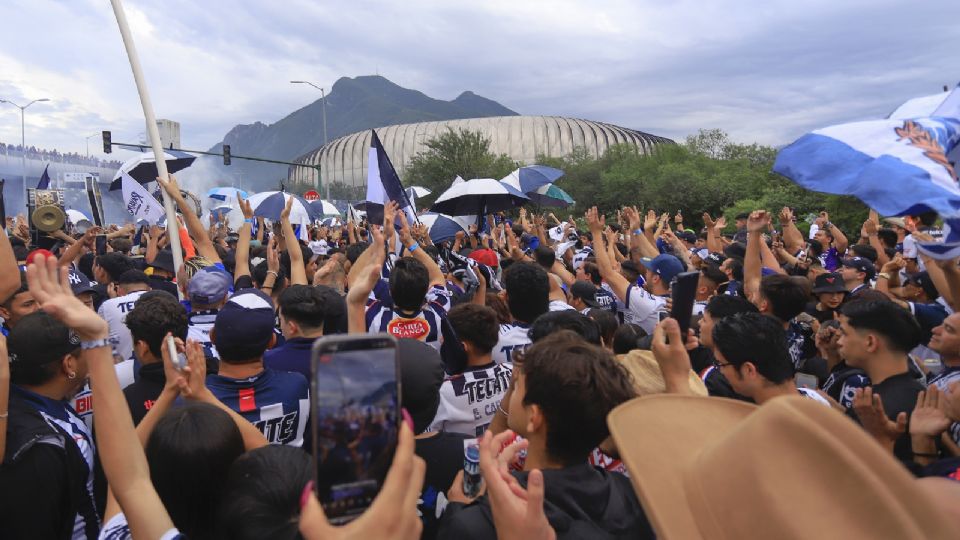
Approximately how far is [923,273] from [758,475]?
5863 mm

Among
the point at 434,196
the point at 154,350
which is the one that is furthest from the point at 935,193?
the point at 434,196

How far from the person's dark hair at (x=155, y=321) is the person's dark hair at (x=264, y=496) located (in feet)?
5.98

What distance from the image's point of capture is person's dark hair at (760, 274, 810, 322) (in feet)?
16.0

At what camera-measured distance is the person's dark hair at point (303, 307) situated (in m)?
3.98

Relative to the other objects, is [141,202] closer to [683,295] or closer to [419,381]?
[419,381]

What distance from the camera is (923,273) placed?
581 cm

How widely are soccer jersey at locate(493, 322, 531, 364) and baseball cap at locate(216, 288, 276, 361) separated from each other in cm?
149

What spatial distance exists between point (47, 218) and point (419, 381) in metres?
8.24

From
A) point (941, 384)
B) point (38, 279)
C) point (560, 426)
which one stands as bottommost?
point (941, 384)

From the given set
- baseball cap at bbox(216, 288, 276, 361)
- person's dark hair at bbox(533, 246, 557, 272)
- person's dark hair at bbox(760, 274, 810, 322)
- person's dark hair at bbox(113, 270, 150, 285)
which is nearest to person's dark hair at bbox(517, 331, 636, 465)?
baseball cap at bbox(216, 288, 276, 361)

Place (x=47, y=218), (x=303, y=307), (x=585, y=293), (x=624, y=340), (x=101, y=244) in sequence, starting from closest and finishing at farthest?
(x=303, y=307), (x=624, y=340), (x=585, y=293), (x=47, y=218), (x=101, y=244)

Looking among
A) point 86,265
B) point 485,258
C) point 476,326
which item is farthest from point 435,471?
point 86,265

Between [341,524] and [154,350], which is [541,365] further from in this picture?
[154,350]

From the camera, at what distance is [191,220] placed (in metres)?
6.05
